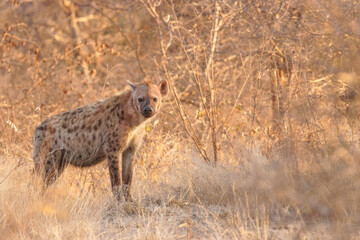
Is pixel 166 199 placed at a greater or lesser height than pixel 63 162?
lesser

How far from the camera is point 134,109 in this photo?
504cm

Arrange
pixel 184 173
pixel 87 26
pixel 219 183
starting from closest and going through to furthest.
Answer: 1. pixel 219 183
2. pixel 184 173
3. pixel 87 26

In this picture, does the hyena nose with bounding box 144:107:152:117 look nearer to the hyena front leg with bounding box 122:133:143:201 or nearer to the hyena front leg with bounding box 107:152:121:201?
the hyena front leg with bounding box 122:133:143:201

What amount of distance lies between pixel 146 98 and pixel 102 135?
512 millimetres

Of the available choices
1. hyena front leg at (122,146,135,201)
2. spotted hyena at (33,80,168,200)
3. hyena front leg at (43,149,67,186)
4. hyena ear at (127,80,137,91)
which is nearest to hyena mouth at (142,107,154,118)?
spotted hyena at (33,80,168,200)

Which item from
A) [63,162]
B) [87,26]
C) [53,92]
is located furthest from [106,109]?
[87,26]

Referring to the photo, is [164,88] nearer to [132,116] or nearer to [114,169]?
[132,116]

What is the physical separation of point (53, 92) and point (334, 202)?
7196mm

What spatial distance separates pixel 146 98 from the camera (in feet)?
16.5

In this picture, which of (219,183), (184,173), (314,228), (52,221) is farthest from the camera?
(184,173)

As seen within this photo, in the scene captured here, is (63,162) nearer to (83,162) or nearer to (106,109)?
(83,162)

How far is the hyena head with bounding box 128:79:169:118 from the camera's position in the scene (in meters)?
4.95

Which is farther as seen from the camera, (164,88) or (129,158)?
(164,88)

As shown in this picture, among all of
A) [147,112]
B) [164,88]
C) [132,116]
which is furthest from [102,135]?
[164,88]
